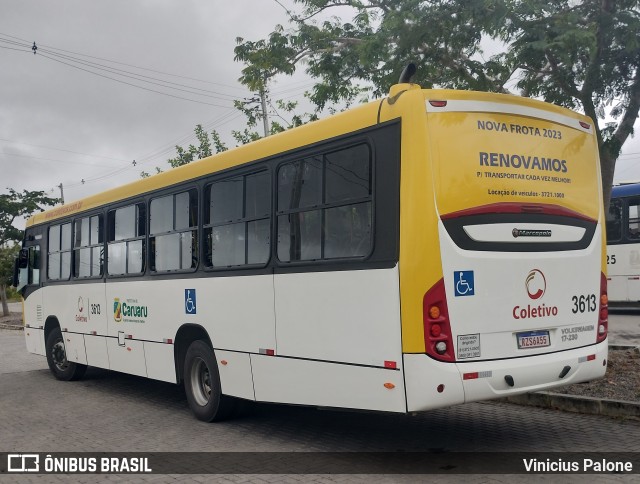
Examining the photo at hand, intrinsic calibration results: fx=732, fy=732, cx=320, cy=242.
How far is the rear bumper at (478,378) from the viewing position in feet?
19.4

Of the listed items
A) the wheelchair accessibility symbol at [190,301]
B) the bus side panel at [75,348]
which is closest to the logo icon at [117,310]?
the bus side panel at [75,348]

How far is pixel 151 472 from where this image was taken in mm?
6727

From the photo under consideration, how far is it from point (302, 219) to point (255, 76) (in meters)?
5.22

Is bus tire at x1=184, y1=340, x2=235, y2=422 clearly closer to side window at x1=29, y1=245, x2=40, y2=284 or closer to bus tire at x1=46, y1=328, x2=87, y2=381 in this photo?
bus tire at x1=46, y1=328, x2=87, y2=381

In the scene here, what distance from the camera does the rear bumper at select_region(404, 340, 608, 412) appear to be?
5926 millimetres

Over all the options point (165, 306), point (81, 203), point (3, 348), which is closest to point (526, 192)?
point (165, 306)

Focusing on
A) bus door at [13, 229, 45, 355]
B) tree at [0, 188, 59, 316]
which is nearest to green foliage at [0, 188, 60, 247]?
tree at [0, 188, 59, 316]

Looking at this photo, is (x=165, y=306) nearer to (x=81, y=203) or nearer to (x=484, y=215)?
(x=81, y=203)

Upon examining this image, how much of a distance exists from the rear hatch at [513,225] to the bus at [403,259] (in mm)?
16

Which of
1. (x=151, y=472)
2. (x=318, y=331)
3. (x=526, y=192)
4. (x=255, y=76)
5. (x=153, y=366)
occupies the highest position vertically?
(x=255, y=76)

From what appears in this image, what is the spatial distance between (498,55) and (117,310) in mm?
6671

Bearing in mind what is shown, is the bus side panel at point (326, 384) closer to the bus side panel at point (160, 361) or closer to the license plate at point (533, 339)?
the license plate at point (533, 339)

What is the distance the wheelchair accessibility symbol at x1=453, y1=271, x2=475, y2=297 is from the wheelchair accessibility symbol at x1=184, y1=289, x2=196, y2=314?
3972mm

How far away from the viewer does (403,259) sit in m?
6.09
